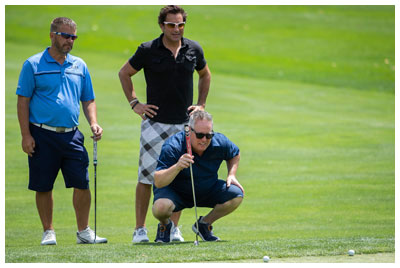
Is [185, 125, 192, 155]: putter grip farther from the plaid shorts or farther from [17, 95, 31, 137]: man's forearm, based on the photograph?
[17, 95, 31, 137]: man's forearm

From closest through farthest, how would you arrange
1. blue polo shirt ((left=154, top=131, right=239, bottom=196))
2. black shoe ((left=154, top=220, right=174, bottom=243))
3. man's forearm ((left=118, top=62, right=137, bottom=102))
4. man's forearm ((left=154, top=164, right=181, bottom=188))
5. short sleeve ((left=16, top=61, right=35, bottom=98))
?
man's forearm ((left=154, top=164, right=181, bottom=188))
blue polo shirt ((left=154, top=131, right=239, bottom=196))
short sleeve ((left=16, top=61, right=35, bottom=98))
black shoe ((left=154, top=220, right=174, bottom=243))
man's forearm ((left=118, top=62, right=137, bottom=102))

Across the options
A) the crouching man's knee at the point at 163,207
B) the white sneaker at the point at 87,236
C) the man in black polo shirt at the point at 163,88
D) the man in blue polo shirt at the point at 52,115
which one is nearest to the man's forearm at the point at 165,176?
the crouching man's knee at the point at 163,207

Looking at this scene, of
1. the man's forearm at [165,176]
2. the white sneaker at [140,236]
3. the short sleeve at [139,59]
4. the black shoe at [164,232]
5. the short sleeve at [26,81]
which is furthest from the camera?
the short sleeve at [139,59]

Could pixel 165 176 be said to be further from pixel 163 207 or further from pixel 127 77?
pixel 127 77

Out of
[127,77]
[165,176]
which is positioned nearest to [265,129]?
[127,77]

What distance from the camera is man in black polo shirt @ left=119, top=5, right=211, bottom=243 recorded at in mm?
7402

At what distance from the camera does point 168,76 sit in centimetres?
741

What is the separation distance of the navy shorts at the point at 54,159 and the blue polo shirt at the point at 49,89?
0.11 metres

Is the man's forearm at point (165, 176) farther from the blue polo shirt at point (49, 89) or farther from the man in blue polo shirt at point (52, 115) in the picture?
the blue polo shirt at point (49, 89)

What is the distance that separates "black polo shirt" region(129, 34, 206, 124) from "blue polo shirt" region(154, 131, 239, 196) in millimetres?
587

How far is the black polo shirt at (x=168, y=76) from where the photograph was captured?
741cm

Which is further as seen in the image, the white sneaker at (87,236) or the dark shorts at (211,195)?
the white sneaker at (87,236)

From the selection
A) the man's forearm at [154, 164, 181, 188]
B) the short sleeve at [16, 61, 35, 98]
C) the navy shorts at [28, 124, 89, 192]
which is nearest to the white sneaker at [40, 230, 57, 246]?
the navy shorts at [28, 124, 89, 192]

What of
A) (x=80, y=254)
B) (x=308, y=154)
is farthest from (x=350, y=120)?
(x=80, y=254)
